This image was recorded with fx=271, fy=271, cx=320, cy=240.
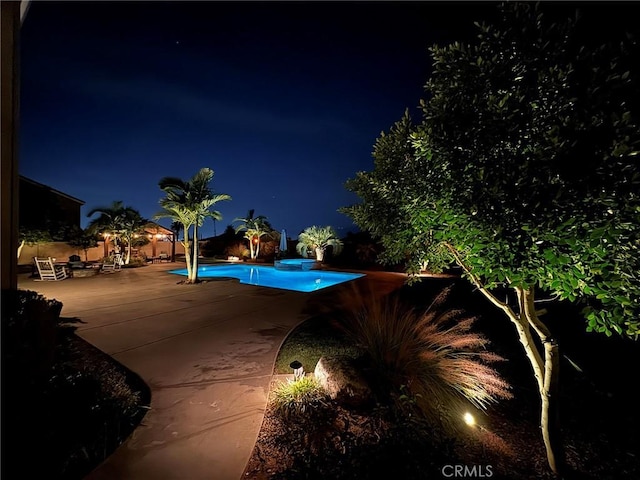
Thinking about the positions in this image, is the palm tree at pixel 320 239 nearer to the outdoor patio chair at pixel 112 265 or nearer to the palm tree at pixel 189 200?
the palm tree at pixel 189 200

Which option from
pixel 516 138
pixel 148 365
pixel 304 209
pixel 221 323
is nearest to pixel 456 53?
pixel 516 138

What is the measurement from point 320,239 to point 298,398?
17.3 m

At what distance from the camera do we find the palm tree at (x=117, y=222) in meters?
18.3

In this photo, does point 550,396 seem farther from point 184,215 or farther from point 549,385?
point 184,215

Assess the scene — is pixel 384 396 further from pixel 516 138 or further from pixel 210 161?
pixel 210 161

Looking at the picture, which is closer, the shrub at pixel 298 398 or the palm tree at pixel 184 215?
the shrub at pixel 298 398

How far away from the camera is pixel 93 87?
1403cm

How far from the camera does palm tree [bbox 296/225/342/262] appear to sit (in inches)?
805

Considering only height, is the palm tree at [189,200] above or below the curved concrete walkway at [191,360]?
above

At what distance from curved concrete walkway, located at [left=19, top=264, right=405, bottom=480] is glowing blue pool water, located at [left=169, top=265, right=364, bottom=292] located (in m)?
4.37

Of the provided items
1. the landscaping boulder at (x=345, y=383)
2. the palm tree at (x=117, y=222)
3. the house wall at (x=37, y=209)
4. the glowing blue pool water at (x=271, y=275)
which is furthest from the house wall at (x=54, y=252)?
the landscaping boulder at (x=345, y=383)

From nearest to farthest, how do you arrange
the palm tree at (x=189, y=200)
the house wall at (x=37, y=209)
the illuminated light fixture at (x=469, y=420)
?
the illuminated light fixture at (x=469, y=420) → the palm tree at (x=189, y=200) → the house wall at (x=37, y=209)

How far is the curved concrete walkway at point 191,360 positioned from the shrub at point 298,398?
0.20 metres

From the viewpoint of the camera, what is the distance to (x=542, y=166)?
6.07 ft
